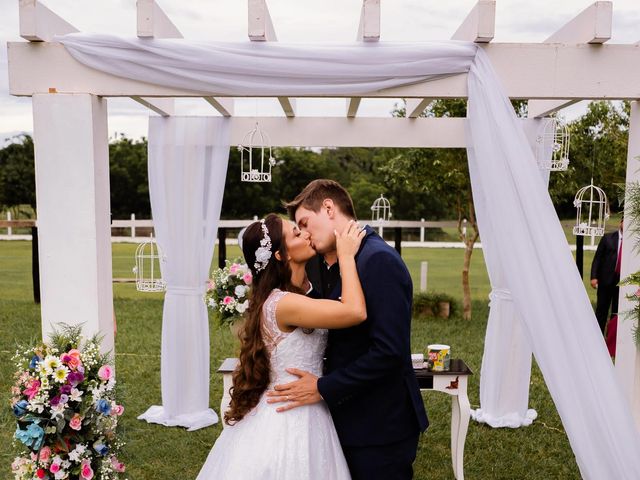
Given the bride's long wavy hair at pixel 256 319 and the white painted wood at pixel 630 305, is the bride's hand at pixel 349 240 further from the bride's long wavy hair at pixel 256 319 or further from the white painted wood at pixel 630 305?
the white painted wood at pixel 630 305

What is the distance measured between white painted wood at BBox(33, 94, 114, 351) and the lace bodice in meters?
0.92

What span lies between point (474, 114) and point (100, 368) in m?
1.98

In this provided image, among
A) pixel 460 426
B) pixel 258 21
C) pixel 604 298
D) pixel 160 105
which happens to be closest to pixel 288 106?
pixel 160 105

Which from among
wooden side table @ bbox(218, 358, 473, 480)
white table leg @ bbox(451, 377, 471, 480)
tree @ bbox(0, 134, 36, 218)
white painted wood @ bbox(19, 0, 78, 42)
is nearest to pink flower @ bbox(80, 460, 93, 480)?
wooden side table @ bbox(218, 358, 473, 480)

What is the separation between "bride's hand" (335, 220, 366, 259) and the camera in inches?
87.9

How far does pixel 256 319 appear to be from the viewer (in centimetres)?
236

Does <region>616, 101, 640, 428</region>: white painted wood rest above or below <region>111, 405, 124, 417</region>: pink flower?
above

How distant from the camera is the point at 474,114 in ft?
8.78

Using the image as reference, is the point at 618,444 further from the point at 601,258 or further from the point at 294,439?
the point at 601,258

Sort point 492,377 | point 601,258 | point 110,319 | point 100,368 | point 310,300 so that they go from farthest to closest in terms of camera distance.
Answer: point 601,258
point 492,377
point 110,319
point 100,368
point 310,300

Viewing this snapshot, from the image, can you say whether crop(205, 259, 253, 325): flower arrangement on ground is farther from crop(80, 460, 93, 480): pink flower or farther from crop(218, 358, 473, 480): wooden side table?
crop(80, 460, 93, 480): pink flower

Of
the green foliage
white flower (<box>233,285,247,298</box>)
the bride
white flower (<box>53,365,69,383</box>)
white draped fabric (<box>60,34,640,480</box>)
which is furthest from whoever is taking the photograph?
the green foliage

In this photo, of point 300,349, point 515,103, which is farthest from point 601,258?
point 300,349

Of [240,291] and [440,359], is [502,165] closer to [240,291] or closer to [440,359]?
[440,359]
